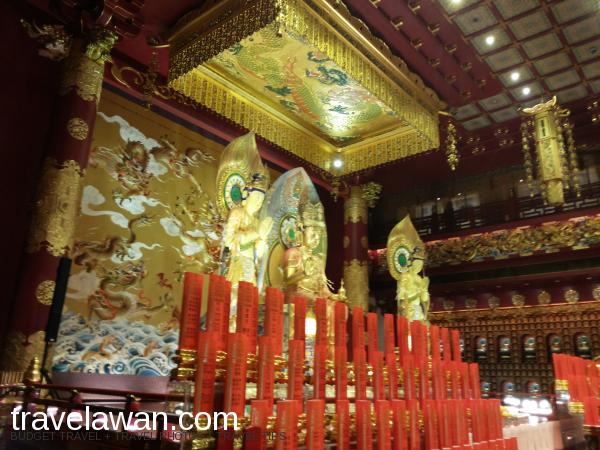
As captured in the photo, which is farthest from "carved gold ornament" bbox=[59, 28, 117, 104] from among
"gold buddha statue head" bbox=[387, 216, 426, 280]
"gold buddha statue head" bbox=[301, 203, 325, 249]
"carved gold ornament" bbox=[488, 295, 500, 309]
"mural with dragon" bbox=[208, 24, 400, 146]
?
"carved gold ornament" bbox=[488, 295, 500, 309]

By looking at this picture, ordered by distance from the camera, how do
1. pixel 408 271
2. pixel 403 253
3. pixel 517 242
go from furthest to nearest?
pixel 517 242
pixel 403 253
pixel 408 271

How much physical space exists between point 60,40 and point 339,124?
3021mm

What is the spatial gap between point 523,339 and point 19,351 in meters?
6.39

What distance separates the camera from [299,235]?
4.40 metres

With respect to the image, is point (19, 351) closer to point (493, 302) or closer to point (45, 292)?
point (45, 292)

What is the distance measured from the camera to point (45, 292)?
11.2 feet

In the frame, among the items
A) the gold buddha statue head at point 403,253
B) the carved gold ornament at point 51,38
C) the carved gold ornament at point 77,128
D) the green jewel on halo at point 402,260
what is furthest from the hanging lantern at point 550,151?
the carved gold ornament at point 51,38

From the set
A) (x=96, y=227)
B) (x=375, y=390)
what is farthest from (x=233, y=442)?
(x=96, y=227)

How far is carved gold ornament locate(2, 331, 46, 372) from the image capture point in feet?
10.6

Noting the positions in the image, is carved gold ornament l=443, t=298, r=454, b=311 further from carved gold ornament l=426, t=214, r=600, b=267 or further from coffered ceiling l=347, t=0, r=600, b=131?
coffered ceiling l=347, t=0, r=600, b=131

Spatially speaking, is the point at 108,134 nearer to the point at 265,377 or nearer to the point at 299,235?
the point at 299,235

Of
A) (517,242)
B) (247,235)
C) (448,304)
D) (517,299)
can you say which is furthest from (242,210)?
(517,299)

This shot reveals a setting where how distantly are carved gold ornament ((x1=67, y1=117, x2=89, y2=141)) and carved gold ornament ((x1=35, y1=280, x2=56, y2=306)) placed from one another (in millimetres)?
1116

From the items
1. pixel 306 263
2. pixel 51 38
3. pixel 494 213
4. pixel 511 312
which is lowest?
pixel 306 263
